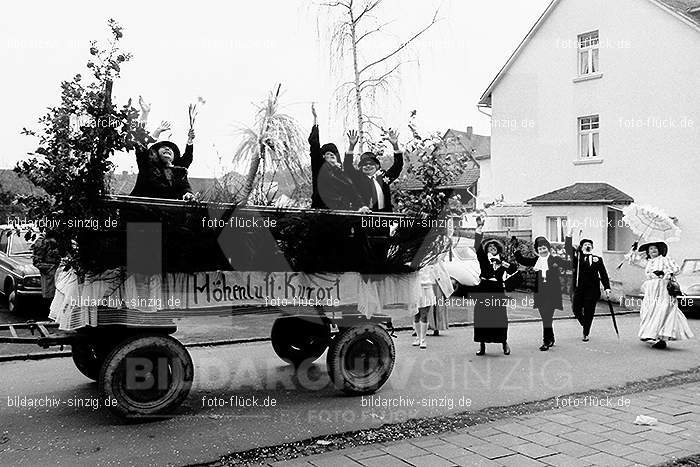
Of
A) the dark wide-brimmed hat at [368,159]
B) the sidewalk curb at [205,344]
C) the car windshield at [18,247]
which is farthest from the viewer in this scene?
the car windshield at [18,247]

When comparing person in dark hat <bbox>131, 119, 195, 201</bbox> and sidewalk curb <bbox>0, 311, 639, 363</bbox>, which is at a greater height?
person in dark hat <bbox>131, 119, 195, 201</bbox>

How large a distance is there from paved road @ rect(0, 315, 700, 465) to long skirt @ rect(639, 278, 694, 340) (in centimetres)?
26

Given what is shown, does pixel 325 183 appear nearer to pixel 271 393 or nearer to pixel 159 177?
pixel 159 177

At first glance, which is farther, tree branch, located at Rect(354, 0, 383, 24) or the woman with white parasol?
tree branch, located at Rect(354, 0, 383, 24)

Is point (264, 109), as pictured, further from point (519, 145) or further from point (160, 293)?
point (519, 145)

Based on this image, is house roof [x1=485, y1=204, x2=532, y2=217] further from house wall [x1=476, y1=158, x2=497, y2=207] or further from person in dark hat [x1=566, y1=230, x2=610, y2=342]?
person in dark hat [x1=566, y1=230, x2=610, y2=342]

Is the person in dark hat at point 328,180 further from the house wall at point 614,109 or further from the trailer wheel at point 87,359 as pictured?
the house wall at point 614,109

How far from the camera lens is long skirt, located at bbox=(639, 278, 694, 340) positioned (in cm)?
1066

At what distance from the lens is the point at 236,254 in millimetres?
6488

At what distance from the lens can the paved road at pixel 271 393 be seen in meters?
5.43

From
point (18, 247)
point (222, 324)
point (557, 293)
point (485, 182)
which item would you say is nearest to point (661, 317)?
point (557, 293)

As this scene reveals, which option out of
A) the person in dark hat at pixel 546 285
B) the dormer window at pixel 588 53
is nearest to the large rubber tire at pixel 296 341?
the person in dark hat at pixel 546 285

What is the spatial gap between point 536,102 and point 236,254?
19.9 metres

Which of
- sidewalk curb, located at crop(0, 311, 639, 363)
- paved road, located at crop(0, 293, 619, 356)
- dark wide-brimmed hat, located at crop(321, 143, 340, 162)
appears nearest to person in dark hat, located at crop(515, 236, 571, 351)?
paved road, located at crop(0, 293, 619, 356)
